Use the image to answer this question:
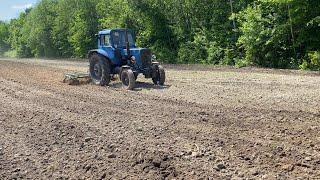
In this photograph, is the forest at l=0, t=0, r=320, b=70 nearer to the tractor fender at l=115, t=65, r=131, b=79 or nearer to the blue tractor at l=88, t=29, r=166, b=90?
the blue tractor at l=88, t=29, r=166, b=90

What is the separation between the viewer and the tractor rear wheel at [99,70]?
1481cm

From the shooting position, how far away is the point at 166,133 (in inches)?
301

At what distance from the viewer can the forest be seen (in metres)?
18.6

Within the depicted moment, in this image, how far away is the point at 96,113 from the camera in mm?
9891

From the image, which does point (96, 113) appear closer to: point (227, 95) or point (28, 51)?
point (227, 95)

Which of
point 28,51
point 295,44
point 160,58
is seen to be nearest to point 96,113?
point 295,44

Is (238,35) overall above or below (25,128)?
above

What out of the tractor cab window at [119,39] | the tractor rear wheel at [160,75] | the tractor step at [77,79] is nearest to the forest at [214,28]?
the tractor rear wheel at [160,75]

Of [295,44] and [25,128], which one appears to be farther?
[295,44]

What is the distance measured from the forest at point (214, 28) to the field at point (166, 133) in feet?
19.2

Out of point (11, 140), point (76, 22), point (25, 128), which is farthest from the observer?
point (76, 22)

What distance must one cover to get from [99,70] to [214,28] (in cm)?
1046

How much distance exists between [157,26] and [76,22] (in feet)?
47.2

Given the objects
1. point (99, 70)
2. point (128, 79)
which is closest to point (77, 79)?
point (99, 70)
